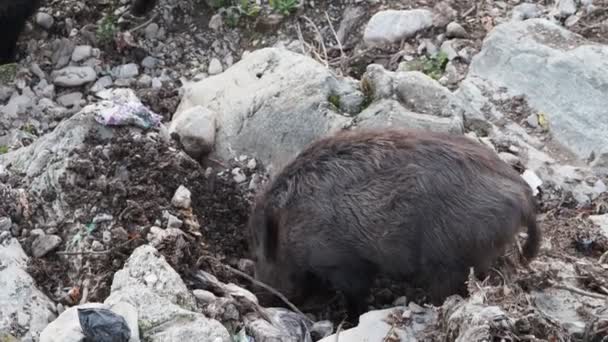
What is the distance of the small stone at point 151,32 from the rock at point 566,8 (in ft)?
9.44

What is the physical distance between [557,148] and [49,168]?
285 centimetres

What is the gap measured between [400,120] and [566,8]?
1.84m

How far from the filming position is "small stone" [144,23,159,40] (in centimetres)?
Result: 714

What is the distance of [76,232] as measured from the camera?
4840 mm

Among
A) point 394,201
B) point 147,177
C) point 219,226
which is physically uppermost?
point 394,201

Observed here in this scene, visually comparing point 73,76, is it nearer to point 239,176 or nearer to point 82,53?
point 82,53

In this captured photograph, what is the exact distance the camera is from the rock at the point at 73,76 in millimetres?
6758

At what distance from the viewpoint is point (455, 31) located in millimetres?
6418

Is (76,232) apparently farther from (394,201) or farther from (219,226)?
(394,201)

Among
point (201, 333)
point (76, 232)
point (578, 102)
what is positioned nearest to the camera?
point (201, 333)

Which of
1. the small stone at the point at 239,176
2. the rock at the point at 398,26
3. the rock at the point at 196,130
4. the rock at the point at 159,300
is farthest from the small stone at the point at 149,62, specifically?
the rock at the point at 159,300

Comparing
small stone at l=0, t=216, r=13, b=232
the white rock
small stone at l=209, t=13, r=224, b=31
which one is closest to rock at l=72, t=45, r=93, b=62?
small stone at l=209, t=13, r=224, b=31

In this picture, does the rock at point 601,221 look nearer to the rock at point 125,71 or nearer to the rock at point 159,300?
the rock at point 159,300

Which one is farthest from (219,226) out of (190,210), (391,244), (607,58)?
(607,58)
